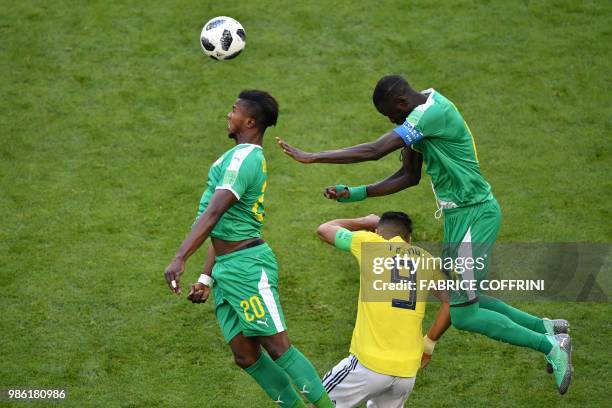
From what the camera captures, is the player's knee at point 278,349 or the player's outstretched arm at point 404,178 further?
the player's outstretched arm at point 404,178

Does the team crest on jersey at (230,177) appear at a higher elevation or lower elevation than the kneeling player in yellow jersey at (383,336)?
higher

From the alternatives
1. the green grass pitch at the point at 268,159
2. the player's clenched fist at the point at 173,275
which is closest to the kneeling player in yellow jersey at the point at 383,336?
the green grass pitch at the point at 268,159

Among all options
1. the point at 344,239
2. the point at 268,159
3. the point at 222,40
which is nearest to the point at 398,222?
the point at 344,239

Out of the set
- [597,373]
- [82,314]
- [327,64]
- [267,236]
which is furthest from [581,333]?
[327,64]

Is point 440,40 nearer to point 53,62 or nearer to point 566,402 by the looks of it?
point 53,62

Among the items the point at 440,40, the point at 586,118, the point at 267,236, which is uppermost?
the point at 440,40

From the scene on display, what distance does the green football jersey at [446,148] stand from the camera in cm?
832

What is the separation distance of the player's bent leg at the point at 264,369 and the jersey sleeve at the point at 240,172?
1.35 metres

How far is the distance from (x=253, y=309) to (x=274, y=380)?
728 millimetres

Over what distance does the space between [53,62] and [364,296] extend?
8.85 metres

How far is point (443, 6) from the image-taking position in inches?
629

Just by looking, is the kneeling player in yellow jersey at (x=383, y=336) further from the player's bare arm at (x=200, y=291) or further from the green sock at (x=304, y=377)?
the player's bare arm at (x=200, y=291)

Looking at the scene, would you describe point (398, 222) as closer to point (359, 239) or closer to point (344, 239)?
point (359, 239)

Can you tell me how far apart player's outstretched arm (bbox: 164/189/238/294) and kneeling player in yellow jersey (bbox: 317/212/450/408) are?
1171 millimetres
